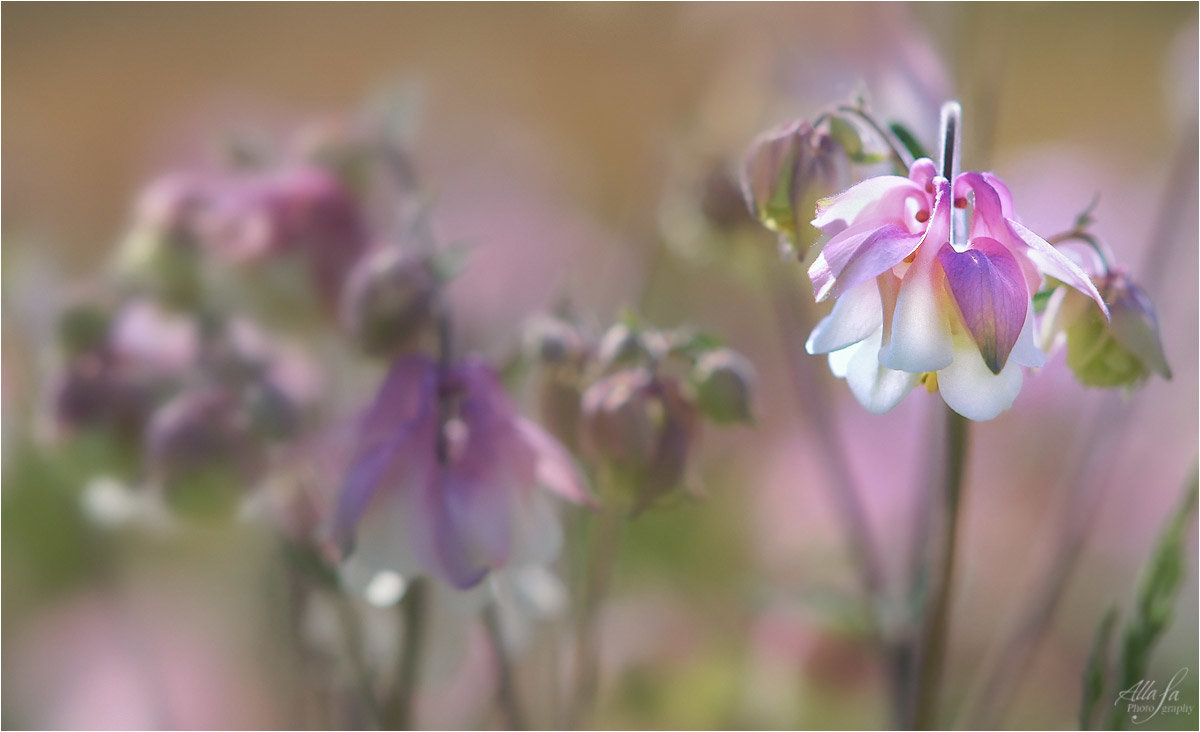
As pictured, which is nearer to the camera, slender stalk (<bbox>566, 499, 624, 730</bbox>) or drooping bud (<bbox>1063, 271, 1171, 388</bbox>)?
drooping bud (<bbox>1063, 271, 1171, 388</bbox>)

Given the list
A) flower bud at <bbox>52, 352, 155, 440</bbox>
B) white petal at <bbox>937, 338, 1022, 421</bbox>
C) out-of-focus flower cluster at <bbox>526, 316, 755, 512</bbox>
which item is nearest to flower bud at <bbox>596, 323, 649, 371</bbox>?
out-of-focus flower cluster at <bbox>526, 316, 755, 512</bbox>

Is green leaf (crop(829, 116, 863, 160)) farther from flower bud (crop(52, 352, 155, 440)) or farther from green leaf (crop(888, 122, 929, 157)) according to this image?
flower bud (crop(52, 352, 155, 440))

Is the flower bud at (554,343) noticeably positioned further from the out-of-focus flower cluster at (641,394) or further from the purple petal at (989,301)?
the purple petal at (989,301)

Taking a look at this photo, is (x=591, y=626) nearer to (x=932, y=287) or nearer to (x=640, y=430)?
(x=640, y=430)

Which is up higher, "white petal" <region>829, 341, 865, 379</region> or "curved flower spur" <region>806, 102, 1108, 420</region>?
"curved flower spur" <region>806, 102, 1108, 420</region>

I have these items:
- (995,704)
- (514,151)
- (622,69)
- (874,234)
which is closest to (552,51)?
(622,69)

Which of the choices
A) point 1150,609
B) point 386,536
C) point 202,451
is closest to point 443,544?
A: point 386,536
